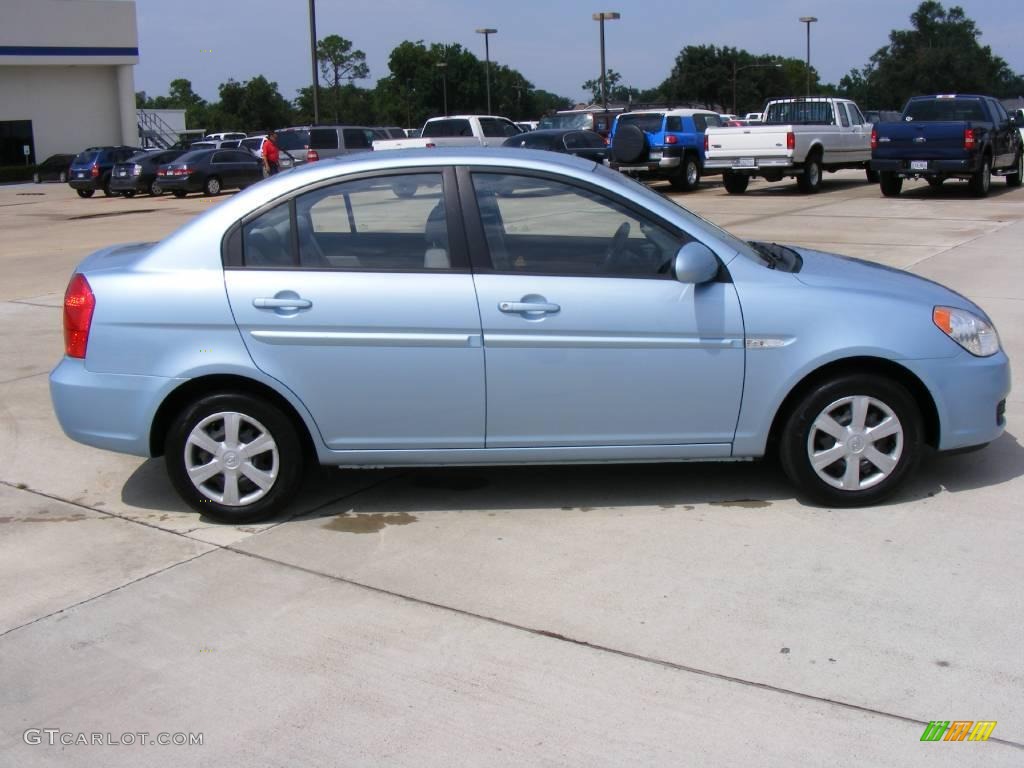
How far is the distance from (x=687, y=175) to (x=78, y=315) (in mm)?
23229

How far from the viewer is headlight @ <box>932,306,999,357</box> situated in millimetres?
5082

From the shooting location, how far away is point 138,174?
32.6 m

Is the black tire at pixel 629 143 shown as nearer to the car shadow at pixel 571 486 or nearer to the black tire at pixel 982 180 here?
the black tire at pixel 982 180

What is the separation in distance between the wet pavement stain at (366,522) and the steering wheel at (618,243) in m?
1.51

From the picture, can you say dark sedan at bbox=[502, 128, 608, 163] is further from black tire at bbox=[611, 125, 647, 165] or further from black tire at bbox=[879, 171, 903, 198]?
black tire at bbox=[879, 171, 903, 198]

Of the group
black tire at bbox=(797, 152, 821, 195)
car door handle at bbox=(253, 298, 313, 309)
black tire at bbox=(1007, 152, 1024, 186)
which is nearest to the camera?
car door handle at bbox=(253, 298, 313, 309)

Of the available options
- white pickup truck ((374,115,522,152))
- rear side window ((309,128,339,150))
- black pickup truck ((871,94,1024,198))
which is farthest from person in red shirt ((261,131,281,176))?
black pickup truck ((871,94,1024,198))

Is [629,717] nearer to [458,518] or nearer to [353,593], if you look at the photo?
[353,593]

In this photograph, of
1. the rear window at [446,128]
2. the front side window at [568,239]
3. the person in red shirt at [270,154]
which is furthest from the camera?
the rear window at [446,128]

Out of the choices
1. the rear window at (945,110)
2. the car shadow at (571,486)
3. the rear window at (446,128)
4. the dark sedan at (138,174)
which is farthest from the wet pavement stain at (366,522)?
the dark sedan at (138,174)

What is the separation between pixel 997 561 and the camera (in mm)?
4516

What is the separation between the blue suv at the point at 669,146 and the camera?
85.7 feet

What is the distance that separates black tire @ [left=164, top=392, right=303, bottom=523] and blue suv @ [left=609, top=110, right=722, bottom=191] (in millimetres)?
21247

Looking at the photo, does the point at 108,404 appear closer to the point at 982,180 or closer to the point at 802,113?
the point at 982,180
